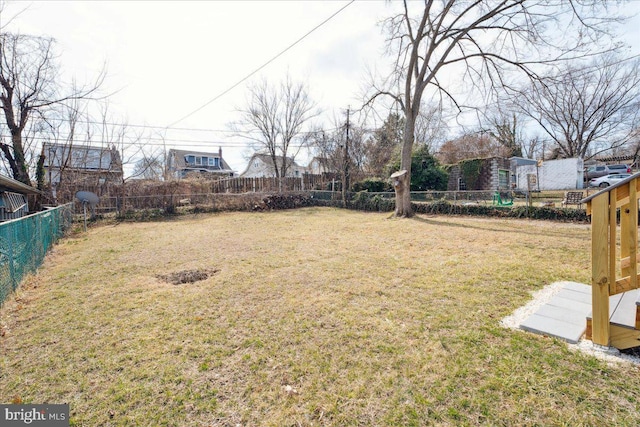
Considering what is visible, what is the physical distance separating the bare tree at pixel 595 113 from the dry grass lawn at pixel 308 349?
69.2 feet

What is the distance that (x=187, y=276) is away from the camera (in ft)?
15.9

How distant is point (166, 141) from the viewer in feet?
67.3

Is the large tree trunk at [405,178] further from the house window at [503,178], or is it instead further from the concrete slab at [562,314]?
the house window at [503,178]

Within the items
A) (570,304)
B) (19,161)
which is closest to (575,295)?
(570,304)

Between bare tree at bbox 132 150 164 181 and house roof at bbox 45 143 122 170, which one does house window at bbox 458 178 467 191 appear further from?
house roof at bbox 45 143 122 170

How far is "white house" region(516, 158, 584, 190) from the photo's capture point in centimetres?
2028

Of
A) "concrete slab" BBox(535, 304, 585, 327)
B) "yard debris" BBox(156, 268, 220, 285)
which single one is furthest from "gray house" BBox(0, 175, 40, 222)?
"concrete slab" BBox(535, 304, 585, 327)

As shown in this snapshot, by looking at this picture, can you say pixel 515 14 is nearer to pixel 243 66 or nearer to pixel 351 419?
pixel 243 66

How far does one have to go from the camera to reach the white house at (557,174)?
66.5 ft

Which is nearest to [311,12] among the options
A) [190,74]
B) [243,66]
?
[243,66]

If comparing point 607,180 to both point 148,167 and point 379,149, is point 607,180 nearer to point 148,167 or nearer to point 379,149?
point 379,149

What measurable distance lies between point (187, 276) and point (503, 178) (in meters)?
22.0

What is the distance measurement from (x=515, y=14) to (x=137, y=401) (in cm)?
1506

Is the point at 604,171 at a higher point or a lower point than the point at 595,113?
lower
